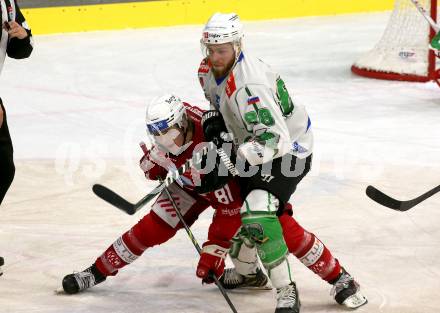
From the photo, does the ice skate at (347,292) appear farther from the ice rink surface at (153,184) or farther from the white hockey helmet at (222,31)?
the white hockey helmet at (222,31)

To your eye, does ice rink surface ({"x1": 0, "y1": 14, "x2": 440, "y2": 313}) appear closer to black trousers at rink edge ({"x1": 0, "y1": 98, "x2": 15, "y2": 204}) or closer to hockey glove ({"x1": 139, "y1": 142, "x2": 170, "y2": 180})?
black trousers at rink edge ({"x1": 0, "y1": 98, "x2": 15, "y2": 204})

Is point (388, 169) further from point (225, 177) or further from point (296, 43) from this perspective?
point (296, 43)

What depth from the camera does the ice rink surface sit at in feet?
11.3

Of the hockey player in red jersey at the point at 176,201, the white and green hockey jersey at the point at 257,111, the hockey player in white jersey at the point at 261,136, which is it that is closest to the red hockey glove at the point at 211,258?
the hockey player in red jersey at the point at 176,201

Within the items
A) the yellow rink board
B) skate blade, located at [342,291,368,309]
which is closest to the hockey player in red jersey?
skate blade, located at [342,291,368,309]

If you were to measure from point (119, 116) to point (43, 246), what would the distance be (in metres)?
2.44

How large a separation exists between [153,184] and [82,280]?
4.66ft

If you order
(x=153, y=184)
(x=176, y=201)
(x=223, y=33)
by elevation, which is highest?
(x=223, y=33)

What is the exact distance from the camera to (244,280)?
3.48 m

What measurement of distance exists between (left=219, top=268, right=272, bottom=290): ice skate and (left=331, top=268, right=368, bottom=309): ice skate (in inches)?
11.8

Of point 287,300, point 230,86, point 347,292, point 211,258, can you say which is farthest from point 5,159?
point 347,292

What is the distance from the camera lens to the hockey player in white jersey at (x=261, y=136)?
2984mm

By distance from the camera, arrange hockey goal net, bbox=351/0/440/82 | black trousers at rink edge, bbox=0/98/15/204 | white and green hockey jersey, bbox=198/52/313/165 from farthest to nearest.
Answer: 1. hockey goal net, bbox=351/0/440/82
2. black trousers at rink edge, bbox=0/98/15/204
3. white and green hockey jersey, bbox=198/52/313/165

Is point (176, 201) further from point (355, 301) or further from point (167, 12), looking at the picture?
point (167, 12)
